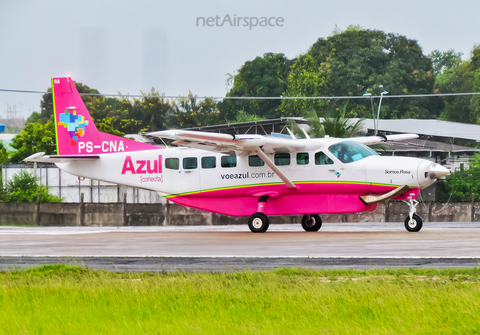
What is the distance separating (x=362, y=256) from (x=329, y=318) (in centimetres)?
611

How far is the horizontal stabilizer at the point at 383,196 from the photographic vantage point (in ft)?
63.8

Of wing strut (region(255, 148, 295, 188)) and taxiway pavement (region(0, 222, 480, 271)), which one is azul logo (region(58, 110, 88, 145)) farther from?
wing strut (region(255, 148, 295, 188))

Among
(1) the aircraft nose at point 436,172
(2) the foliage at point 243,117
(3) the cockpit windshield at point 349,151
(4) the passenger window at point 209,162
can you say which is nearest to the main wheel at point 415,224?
(1) the aircraft nose at point 436,172

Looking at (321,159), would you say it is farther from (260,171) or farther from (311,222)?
(311,222)

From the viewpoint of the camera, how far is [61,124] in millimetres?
24938

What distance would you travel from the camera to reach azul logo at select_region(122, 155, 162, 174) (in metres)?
23.0

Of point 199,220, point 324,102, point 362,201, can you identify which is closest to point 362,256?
point 362,201

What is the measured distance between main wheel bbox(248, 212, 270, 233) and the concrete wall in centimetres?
987

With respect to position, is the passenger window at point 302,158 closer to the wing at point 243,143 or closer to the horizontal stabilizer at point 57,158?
the wing at point 243,143

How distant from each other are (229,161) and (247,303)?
15.0 m

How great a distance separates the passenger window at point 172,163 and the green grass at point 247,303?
43.2 feet

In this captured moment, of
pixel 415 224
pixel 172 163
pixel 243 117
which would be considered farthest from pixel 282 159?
pixel 243 117

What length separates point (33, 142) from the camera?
5541cm

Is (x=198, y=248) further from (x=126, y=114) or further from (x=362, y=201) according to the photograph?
(x=126, y=114)
